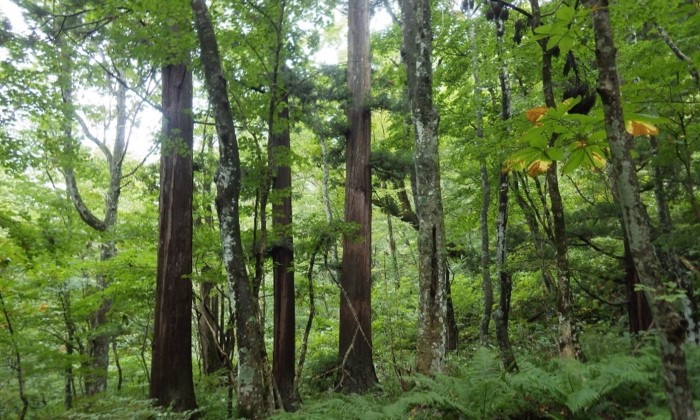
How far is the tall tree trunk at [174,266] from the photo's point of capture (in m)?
7.27

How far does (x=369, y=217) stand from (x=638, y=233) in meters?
7.41

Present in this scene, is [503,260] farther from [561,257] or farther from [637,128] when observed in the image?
[637,128]

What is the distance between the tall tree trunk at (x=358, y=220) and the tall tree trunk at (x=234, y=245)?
9.72 feet

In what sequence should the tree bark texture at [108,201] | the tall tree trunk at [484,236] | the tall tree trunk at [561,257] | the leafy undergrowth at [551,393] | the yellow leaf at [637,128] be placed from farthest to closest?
the tree bark texture at [108,201]
the tall tree trunk at [484,236]
the tall tree trunk at [561,257]
the leafy undergrowth at [551,393]
the yellow leaf at [637,128]

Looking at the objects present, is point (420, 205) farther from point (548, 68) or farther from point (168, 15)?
point (168, 15)

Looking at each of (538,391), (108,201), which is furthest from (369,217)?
(108,201)

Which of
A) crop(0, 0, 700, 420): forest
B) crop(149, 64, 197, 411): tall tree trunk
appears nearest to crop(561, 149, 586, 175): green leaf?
crop(0, 0, 700, 420): forest

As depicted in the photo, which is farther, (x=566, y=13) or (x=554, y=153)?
(x=554, y=153)

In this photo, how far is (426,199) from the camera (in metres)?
4.97

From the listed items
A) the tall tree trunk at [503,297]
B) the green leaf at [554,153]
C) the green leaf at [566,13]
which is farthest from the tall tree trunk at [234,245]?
the green leaf at [566,13]

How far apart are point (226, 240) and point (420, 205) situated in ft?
7.81

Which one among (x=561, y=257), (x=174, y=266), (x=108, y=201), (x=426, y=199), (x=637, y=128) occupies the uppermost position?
(x=108, y=201)

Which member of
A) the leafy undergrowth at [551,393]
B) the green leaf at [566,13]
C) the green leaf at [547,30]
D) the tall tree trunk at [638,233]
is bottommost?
the leafy undergrowth at [551,393]

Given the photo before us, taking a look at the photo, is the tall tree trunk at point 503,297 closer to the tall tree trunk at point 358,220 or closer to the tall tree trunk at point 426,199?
the tall tree trunk at point 426,199
